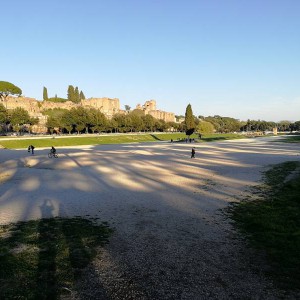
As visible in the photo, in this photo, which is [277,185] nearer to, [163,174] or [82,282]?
[163,174]

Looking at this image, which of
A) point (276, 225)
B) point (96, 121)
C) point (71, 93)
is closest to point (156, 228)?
point (276, 225)

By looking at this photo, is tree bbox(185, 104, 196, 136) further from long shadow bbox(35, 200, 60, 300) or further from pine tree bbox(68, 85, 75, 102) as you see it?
pine tree bbox(68, 85, 75, 102)

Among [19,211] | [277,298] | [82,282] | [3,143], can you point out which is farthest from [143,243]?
[3,143]

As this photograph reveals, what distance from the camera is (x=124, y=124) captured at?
4311 inches

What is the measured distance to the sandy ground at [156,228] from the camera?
7.01m

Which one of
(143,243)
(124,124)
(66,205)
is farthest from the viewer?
(124,124)

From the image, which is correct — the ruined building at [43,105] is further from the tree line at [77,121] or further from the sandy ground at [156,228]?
the sandy ground at [156,228]

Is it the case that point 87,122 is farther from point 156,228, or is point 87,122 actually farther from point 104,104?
point 156,228

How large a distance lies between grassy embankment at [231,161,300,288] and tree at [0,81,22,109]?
401 ft

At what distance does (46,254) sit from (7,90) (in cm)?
13067

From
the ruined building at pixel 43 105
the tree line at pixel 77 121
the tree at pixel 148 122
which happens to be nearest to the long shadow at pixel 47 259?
the tree line at pixel 77 121

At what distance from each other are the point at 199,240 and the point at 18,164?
26941mm

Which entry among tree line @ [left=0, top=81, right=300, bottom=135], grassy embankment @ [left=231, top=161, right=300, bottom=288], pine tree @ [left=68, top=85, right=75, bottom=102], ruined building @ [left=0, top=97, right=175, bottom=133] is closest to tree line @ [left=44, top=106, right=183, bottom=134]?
tree line @ [left=0, top=81, right=300, bottom=135]

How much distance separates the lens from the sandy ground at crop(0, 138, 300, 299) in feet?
23.0
